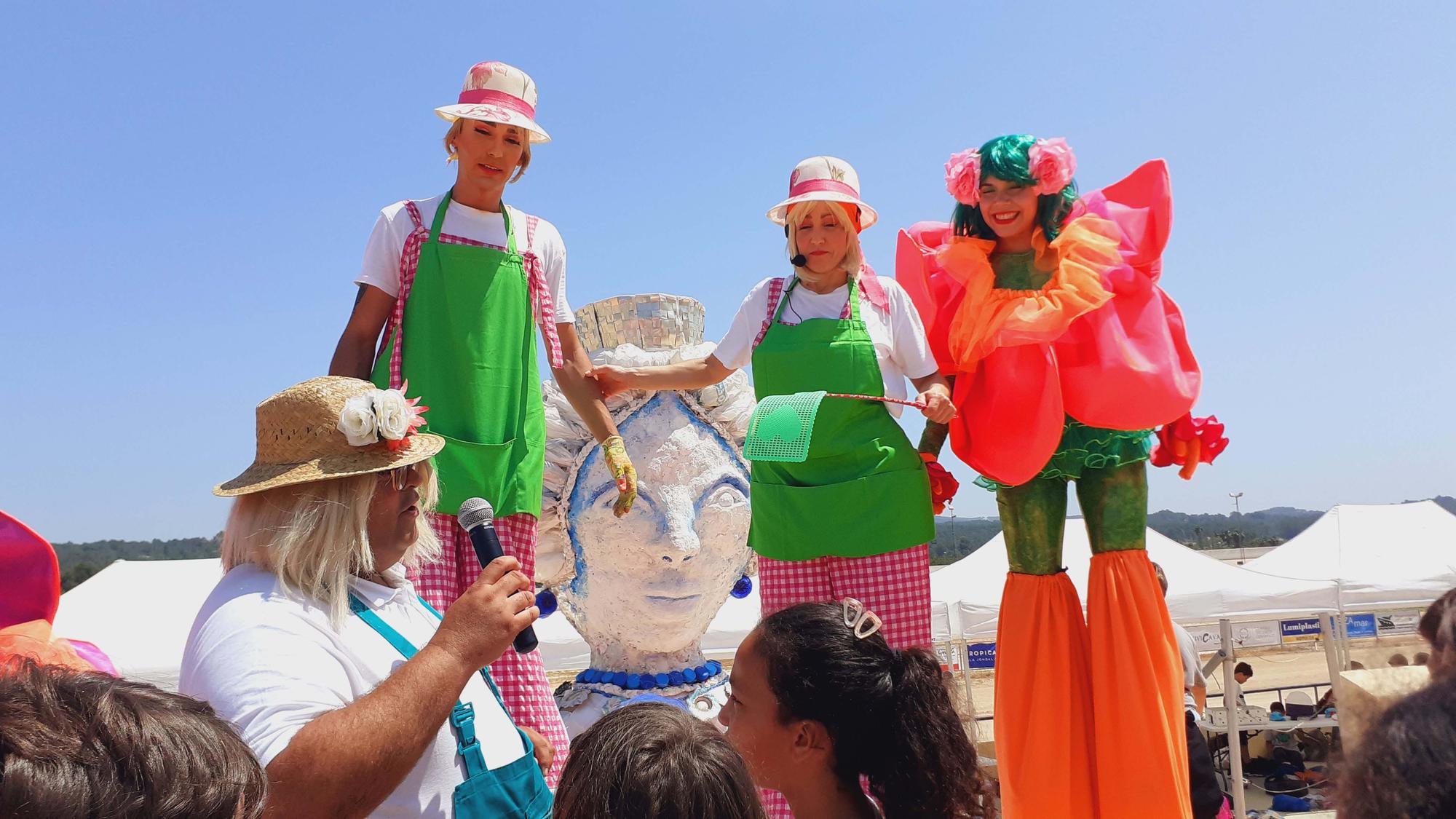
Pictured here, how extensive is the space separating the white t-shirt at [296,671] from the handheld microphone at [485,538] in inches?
5.6

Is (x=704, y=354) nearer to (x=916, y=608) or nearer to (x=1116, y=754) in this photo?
(x=916, y=608)

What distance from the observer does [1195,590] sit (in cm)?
1187

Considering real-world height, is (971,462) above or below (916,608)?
above

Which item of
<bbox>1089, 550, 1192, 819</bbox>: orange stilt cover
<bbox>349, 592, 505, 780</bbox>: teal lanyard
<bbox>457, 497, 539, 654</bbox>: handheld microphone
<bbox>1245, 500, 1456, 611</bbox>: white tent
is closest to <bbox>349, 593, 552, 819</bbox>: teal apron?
<bbox>349, 592, 505, 780</bbox>: teal lanyard

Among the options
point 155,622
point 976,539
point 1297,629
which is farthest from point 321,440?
point 976,539

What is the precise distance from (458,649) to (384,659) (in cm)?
21

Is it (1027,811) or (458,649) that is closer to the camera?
(458,649)

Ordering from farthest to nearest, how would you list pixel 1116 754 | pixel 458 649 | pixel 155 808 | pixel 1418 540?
1. pixel 1418 540
2. pixel 1116 754
3. pixel 458 649
4. pixel 155 808

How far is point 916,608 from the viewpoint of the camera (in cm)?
304

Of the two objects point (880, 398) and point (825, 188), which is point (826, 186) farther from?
point (880, 398)

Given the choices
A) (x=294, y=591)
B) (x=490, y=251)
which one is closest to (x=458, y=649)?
(x=294, y=591)

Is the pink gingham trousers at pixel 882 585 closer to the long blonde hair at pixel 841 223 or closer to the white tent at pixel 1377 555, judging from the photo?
the long blonde hair at pixel 841 223

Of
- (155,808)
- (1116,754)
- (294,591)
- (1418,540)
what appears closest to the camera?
(155,808)

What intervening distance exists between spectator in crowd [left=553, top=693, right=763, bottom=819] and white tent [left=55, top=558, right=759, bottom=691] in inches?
335
